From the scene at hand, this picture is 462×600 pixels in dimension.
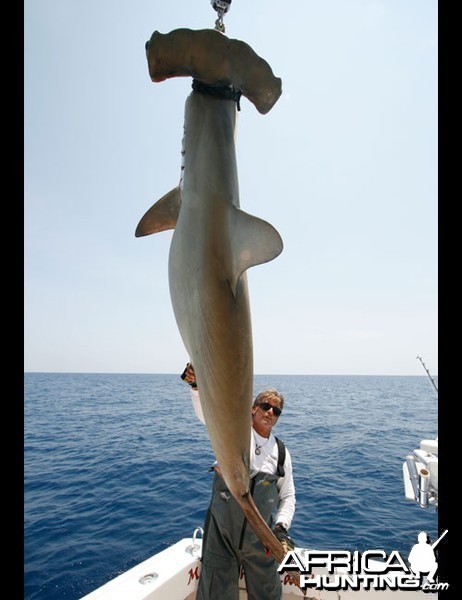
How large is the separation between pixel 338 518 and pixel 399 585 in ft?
24.2

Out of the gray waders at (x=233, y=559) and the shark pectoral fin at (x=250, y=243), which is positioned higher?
the shark pectoral fin at (x=250, y=243)

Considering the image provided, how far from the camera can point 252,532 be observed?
13.5 feet

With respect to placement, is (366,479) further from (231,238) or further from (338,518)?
(231,238)

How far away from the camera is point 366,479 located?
1527 cm

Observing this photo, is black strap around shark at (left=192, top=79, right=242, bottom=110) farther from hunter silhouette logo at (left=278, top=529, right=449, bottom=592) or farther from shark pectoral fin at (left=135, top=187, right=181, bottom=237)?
hunter silhouette logo at (left=278, top=529, right=449, bottom=592)

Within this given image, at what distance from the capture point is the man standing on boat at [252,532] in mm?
3967

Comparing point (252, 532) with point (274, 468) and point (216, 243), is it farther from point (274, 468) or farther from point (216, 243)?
point (216, 243)

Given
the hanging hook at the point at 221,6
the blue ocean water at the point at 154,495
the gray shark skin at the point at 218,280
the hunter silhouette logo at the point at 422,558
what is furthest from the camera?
the blue ocean water at the point at 154,495

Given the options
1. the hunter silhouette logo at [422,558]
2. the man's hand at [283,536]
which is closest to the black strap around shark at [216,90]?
the hunter silhouette logo at [422,558]

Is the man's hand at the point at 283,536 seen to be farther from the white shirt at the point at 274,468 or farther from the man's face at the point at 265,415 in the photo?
the man's face at the point at 265,415

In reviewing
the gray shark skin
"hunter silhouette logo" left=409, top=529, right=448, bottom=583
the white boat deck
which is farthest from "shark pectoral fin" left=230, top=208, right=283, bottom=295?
the white boat deck

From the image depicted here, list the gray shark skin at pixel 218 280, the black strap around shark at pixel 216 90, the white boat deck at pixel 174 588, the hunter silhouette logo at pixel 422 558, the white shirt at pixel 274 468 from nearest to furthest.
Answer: the gray shark skin at pixel 218 280 < the black strap around shark at pixel 216 90 < the hunter silhouette logo at pixel 422 558 < the white shirt at pixel 274 468 < the white boat deck at pixel 174 588

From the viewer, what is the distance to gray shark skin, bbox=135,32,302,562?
1.68 metres
